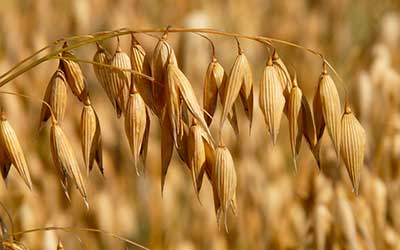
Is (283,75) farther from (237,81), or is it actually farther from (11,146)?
(11,146)

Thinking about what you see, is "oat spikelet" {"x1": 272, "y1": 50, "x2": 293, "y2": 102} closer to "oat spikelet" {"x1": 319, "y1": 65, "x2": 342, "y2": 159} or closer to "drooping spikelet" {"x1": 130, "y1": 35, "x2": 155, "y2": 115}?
"oat spikelet" {"x1": 319, "y1": 65, "x2": 342, "y2": 159}

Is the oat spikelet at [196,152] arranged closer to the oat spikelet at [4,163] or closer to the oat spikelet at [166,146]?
the oat spikelet at [166,146]

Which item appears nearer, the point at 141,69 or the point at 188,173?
the point at 141,69

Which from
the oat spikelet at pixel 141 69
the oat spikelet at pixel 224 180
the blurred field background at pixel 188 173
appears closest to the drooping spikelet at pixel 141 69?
the oat spikelet at pixel 141 69

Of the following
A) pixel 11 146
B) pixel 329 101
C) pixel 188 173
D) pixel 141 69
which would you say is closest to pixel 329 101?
pixel 329 101

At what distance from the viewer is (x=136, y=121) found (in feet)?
3.95

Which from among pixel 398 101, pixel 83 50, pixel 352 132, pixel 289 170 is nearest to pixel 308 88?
pixel 289 170

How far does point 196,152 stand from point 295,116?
132 millimetres

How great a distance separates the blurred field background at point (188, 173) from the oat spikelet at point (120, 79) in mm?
182

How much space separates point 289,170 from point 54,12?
104cm

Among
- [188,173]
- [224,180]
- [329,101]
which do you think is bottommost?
[188,173]

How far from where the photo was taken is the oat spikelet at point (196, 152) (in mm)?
1225

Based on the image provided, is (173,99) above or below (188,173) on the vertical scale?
above

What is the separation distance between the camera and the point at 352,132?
1258mm
